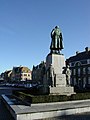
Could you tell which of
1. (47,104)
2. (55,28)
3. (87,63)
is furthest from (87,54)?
(47,104)

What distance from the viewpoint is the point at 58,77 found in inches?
746

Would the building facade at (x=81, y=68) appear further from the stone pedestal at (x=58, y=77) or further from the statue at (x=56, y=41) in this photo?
the stone pedestal at (x=58, y=77)

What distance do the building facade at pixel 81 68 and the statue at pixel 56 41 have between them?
39237mm

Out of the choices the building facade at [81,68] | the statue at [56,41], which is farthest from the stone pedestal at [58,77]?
the building facade at [81,68]

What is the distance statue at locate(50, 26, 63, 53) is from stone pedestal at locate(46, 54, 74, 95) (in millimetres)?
902

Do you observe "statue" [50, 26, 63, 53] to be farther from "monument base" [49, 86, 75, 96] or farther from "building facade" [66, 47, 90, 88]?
"building facade" [66, 47, 90, 88]

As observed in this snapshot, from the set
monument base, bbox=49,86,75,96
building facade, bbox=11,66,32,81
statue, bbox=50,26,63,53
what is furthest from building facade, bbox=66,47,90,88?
building facade, bbox=11,66,32,81

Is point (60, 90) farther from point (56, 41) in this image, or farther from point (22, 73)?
point (22, 73)

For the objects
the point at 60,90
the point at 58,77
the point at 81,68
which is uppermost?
the point at 81,68

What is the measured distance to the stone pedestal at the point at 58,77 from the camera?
60.5 ft

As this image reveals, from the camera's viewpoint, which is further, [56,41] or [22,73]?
[22,73]

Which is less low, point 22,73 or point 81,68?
A: point 22,73

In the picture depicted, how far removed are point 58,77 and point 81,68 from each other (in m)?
44.9

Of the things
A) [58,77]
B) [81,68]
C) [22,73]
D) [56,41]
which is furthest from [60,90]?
[22,73]
